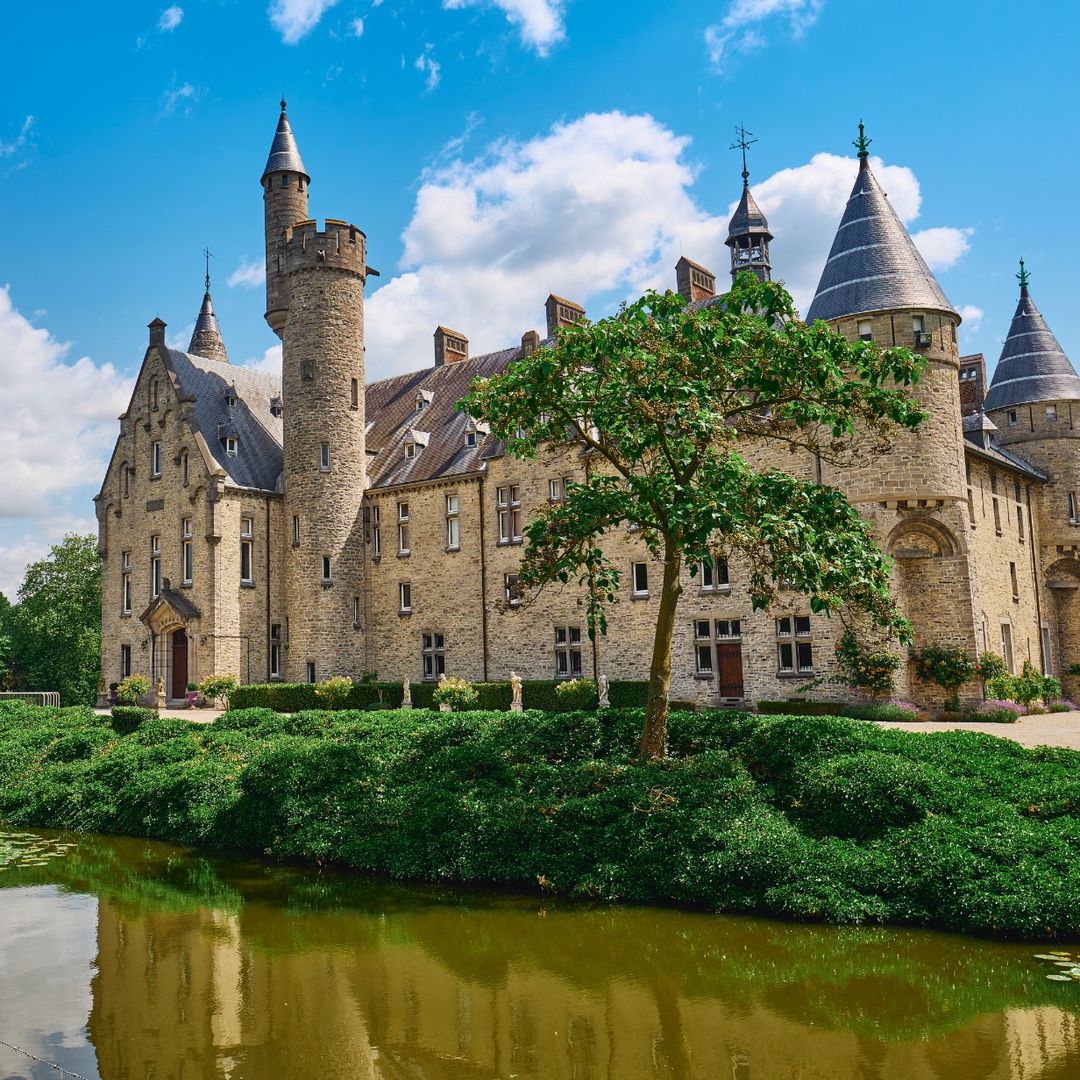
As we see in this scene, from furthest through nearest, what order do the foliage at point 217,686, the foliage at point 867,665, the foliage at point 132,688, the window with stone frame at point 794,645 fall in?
the foliage at point 132,688
the foliage at point 217,686
the window with stone frame at point 794,645
the foliage at point 867,665

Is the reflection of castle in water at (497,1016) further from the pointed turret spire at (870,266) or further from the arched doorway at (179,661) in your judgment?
the arched doorway at (179,661)

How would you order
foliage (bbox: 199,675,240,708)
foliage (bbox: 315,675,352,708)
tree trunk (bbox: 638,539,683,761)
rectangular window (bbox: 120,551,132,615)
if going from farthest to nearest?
rectangular window (bbox: 120,551,132,615), foliage (bbox: 199,675,240,708), foliage (bbox: 315,675,352,708), tree trunk (bbox: 638,539,683,761)

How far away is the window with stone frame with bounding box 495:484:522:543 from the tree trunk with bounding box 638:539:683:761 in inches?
717

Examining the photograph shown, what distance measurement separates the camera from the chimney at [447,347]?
42312 millimetres

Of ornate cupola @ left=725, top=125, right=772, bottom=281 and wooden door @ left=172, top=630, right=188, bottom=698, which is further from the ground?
ornate cupola @ left=725, top=125, right=772, bottom=281

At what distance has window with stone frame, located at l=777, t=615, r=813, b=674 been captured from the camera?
26.6m

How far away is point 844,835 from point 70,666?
52.3 m

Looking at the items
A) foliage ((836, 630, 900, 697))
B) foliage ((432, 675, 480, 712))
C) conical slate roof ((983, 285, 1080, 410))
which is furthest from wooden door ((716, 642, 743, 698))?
conical slate roof ((983, 285, 1080, 410))

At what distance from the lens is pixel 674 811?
12.4 metres

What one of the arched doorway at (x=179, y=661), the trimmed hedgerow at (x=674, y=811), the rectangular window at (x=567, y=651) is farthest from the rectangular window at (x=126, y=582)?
the trimmed hedgerow at (x=674, y=811)

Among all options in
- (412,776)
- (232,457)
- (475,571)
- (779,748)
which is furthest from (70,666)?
(779,748)

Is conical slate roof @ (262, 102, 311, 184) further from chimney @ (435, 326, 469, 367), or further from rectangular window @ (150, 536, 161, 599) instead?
rectangular window @ (150, 536, 161, 599)

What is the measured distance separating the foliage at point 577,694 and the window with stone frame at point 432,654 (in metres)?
9.15

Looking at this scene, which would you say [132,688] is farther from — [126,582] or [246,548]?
[126,582]
